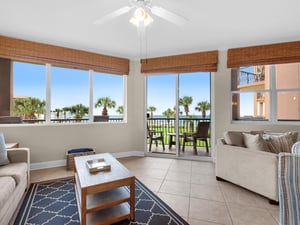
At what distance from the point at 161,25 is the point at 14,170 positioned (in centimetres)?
273

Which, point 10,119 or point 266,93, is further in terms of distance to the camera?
point 266,93

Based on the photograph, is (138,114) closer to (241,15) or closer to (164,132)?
(164,132)

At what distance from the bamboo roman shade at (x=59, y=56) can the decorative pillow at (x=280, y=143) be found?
10.6 feet

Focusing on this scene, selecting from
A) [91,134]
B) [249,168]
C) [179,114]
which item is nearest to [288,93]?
[249,168]

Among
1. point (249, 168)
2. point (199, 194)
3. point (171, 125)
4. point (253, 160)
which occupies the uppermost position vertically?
point (171, 125)

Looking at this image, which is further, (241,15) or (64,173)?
(64,173)

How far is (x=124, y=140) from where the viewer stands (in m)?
4.13

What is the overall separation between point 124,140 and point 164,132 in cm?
105

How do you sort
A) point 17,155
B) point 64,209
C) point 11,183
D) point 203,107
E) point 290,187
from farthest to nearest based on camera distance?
point 203,107 → point 17,155 → point 64,209 → point 11,183 → point 290,187

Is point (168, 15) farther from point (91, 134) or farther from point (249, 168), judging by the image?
point (91, 134)

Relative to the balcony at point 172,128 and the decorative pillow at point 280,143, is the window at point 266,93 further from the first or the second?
the decorative pillow at point 280,143

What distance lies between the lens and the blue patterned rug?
5.54 ft

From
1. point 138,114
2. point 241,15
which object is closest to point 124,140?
point 138,114

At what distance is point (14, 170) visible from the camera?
1.91 m
